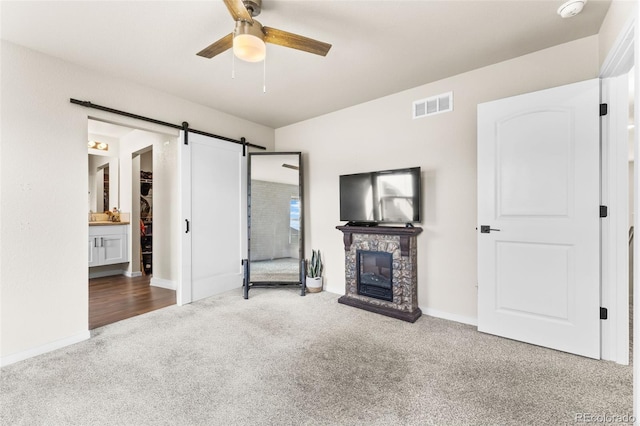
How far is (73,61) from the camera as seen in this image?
104 inches

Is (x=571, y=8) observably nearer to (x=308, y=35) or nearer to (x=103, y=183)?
(x=308, y=35)

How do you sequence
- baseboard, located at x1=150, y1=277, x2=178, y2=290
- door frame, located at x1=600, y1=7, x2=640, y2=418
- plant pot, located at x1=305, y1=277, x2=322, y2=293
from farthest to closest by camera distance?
baseboard, located at x1=150, y1=277, x2=178, y2=290 → plant pot, located at x1=305, y1=277, x2=322, y2=293 → door frame, located at x1=600, y1=7, x2=640, y2=418

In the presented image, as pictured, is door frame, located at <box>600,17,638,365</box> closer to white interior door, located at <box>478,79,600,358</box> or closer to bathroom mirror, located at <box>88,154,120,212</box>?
white interior door, located at <box>478,79,600,358</box>

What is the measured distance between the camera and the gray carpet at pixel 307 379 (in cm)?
166

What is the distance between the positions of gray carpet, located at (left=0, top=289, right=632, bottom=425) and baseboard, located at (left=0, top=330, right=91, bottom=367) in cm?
8

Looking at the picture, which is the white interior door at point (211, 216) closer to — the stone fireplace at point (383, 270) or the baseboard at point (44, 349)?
the baseboard at point (44, 349)

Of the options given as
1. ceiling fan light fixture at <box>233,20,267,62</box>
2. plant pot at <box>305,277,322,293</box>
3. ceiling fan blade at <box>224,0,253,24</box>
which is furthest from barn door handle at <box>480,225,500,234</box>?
ceiling fan blade at <box>224,0,253,24</box>

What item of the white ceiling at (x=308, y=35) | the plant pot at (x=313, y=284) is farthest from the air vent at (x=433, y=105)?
the plant pot at (x=313, y=284)

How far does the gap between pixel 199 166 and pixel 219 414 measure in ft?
9.56

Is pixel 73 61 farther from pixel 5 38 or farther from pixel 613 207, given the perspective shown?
pixel 613 207

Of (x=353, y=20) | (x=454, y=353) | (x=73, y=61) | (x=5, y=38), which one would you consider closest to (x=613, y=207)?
(x=454, y=353)

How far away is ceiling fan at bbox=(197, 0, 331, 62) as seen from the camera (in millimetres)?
1672

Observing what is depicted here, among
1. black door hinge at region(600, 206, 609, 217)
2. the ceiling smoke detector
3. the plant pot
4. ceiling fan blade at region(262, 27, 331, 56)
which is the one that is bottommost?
the plant pot

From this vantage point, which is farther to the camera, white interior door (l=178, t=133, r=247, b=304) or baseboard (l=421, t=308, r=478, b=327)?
white interior door (l=178, t=133, r=247, b=304)
